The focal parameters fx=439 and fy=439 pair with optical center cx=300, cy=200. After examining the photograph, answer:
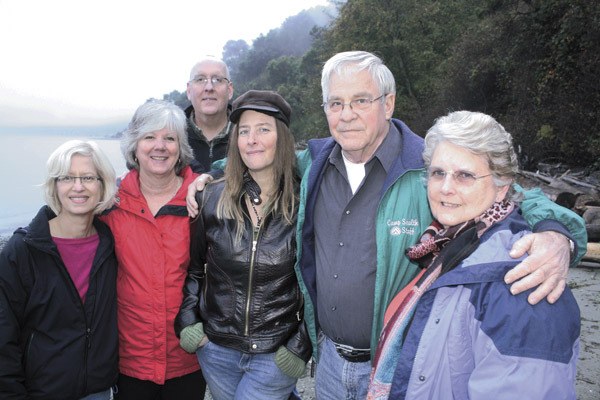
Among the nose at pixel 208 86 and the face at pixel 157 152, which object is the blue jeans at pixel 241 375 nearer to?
the face at pixel 157 152

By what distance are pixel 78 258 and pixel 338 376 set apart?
1688 millimetres

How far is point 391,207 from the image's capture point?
7.94 ft

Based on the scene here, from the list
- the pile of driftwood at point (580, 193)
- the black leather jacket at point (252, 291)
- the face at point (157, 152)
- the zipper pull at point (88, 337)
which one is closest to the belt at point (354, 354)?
the black leather jacket at point (252, 291)

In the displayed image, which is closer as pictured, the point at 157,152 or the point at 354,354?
the point at 354,354

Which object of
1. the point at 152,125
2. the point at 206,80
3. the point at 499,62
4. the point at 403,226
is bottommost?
the point at 403,226

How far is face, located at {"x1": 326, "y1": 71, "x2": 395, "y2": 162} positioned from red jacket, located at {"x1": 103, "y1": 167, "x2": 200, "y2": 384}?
115 cm

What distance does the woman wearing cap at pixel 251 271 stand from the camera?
2.62 metres

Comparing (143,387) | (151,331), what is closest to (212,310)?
(151,331)

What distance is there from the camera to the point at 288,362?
263 centimetres

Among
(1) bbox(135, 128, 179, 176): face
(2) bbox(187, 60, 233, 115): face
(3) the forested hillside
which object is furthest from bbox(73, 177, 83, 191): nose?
(3) the forested hillside

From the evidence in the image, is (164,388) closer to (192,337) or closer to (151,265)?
(192,337)

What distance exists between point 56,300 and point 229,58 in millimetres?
141333

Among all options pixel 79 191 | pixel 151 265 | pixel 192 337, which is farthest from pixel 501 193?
pixel 79 191

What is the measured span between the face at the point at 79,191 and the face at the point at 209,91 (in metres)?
1.89
